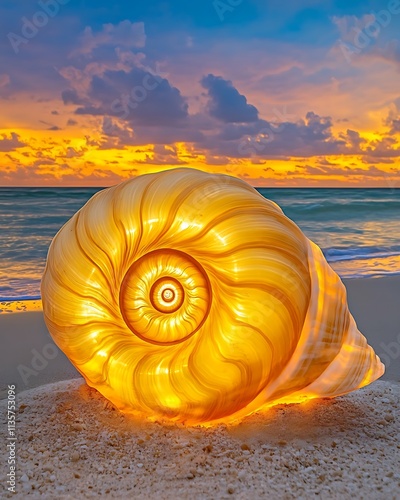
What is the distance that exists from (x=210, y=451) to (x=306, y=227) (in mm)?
20094

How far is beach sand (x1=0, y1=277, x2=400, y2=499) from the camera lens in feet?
9.27

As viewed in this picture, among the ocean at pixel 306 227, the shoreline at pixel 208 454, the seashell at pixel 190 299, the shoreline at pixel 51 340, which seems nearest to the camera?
the shoreline at pixel 208 454

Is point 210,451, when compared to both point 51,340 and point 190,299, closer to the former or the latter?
point 190,299

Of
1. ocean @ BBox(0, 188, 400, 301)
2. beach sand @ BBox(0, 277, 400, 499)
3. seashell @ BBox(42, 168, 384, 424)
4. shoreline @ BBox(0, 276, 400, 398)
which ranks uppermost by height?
seashell @ BBox(42, 168, 384, 424)

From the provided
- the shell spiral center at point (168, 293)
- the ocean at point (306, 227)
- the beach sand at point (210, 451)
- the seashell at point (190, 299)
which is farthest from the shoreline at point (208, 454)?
the ocean at point (306, 227)

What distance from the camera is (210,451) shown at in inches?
122

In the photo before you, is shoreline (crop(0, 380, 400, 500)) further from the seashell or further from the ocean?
the ocean

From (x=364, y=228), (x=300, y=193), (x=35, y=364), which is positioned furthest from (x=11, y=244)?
(x=300, y=193)

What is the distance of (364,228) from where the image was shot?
21344mm

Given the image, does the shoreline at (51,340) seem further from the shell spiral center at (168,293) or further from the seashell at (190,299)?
the shell spiral center at (168,293)

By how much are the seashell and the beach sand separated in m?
0.22

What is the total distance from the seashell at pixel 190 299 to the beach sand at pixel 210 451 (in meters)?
0.22

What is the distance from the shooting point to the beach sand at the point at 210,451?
9.27 ft

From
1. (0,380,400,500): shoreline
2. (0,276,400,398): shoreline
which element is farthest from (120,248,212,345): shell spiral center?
(0,276,400,398): shoreline
